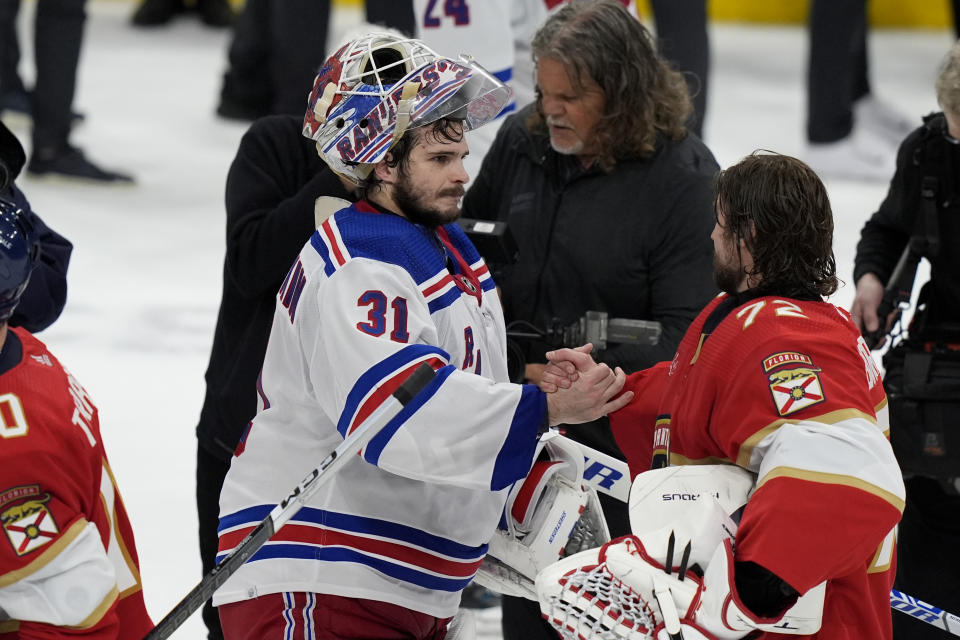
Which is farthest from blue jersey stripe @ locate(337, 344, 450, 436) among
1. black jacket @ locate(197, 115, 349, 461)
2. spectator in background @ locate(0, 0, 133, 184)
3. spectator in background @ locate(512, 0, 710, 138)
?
spectator in background @ locate(0, 0, 133, 184)

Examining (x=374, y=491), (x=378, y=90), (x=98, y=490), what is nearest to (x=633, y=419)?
(x=374, y=491)

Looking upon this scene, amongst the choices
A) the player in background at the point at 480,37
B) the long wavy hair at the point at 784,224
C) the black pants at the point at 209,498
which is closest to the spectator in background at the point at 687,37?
the player in background at the point at 480,37

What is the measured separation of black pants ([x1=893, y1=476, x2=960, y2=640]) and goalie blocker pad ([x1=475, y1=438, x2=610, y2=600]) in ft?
3.23

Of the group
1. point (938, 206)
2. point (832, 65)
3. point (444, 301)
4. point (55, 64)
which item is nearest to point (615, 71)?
point (938, 206)

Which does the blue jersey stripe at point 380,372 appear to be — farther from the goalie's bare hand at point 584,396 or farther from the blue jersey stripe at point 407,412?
the goalie's bare hand at point 584,396

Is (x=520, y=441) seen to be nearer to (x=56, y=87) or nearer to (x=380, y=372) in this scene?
(x=380, y=372)

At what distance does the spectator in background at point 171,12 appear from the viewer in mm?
8336

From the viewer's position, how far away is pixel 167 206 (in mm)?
5895

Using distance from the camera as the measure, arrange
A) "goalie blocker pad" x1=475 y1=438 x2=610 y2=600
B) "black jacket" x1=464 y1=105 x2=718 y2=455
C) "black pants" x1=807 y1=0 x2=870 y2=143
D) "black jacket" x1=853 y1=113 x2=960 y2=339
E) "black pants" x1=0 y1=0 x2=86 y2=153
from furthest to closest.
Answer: "black pants" x1=807 y1=0 x2=870 y2=143, "black pants" x1=0 y1=0 x2=86 y2=153, "black jacket" x1=853 y1=113 x2=960 y2=339, "black jacket" x1=464 y1=105 x2=718 y2=455, "goalie blocker pad" x1=475 y1=438 x2=610 y2=600

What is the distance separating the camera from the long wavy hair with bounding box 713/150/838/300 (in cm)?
189

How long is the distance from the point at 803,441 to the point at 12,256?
100cm

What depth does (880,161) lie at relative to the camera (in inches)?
247

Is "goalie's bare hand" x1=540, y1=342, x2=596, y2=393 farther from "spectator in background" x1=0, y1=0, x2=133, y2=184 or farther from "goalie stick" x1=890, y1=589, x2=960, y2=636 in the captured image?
"spectator in background" x1=0, y1=0, x2=133, y2=184

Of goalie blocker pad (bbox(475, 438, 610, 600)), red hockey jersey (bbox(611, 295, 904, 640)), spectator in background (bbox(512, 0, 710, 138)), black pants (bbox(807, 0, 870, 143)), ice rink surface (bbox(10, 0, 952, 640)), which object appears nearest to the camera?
red hockey jersey (bbox(611, 295, 904, 640))
